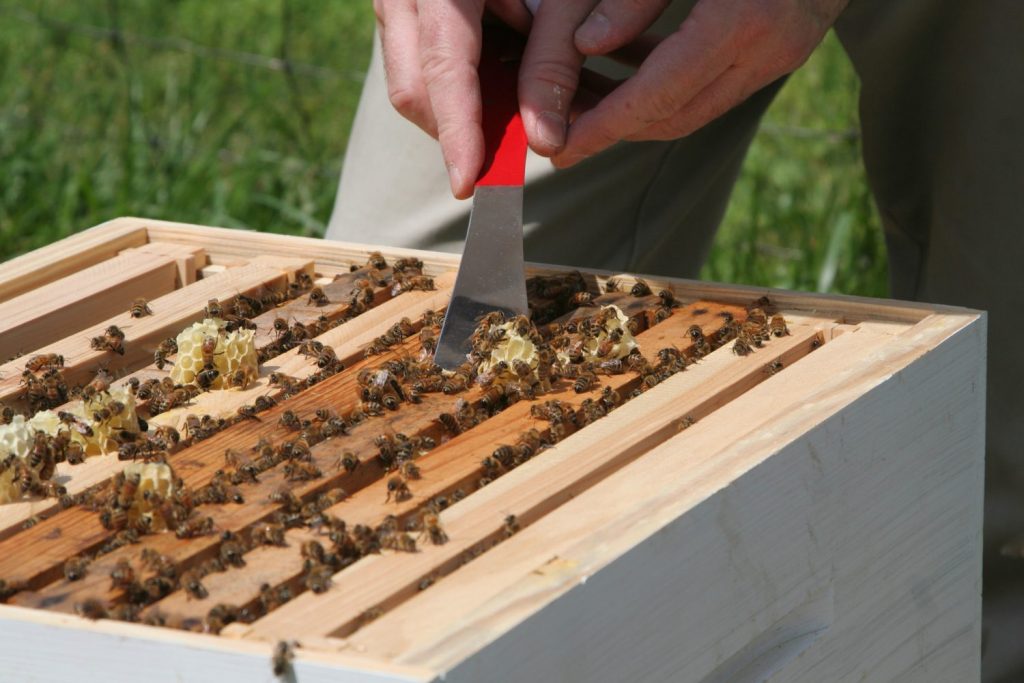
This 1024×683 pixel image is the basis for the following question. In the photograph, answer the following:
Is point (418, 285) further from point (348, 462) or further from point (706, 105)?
point (348, 462)

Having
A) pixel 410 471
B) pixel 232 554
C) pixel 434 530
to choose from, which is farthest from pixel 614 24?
pixel 232 554

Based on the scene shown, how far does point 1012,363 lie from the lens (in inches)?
129

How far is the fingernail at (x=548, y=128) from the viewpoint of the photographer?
2.31m

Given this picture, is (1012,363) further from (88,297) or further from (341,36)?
(341,36)

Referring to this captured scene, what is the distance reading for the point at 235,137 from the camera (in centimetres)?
602

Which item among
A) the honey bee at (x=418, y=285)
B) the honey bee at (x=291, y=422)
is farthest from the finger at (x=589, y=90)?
the honey bee at (x=291, y=422)

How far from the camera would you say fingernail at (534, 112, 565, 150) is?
2314mm

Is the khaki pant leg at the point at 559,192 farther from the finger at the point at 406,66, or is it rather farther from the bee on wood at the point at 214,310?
the bee on wood at the point at 214,310

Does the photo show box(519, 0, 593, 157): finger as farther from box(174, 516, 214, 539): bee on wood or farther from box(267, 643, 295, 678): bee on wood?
box(267, 643, 295, 678): bee on wood

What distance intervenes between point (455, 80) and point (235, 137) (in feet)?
12.7

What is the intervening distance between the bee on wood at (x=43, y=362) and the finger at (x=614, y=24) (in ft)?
3.30

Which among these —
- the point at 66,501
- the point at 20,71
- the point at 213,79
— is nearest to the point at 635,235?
the point at 66,501

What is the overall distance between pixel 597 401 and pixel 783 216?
3.49m

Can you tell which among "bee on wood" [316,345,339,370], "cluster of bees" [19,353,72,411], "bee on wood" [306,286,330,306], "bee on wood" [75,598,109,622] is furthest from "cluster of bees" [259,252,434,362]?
"bee on wood" [75,598,109,622]
